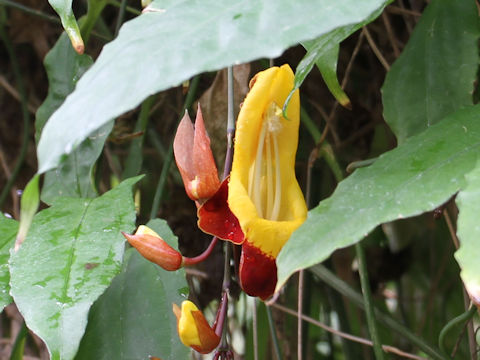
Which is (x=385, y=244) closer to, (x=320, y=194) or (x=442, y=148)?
(x=320, y=194)

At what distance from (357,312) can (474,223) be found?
3.22 ft

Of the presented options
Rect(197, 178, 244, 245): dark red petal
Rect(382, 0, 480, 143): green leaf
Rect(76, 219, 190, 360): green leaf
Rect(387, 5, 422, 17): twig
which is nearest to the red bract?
Rect(197, 178, 244, 245): dark red petal

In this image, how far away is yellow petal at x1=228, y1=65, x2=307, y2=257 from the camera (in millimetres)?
494

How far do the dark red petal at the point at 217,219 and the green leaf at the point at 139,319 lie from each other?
0.11m

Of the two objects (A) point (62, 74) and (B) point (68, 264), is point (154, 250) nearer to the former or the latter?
(B) point (68, 264)

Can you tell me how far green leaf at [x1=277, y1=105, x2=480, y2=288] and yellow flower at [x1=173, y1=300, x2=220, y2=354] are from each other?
10cm

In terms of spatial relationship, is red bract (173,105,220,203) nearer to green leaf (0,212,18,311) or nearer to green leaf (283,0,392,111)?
green leaf (283,0,392,111)

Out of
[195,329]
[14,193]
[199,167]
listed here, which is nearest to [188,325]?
[195,329]

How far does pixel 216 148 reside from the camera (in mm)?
798

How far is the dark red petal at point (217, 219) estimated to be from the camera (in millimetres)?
517

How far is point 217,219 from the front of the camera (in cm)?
52

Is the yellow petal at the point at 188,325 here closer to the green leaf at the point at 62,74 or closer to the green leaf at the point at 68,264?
the green leaf at the point at 68,264

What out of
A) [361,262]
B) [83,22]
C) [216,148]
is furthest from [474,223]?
[83,22]

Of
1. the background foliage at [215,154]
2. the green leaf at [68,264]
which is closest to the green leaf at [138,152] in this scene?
the background foliage at [215,154]
